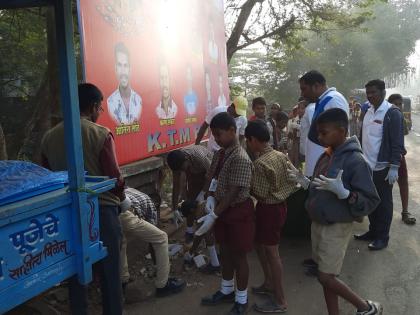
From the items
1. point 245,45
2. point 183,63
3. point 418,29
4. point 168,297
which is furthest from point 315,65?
point 168,297

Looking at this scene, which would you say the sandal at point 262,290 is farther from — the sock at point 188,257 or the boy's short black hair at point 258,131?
the boy's short black hair at point 258,131

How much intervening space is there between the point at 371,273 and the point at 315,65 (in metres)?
28.2

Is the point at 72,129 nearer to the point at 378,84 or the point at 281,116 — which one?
the point at 378,84

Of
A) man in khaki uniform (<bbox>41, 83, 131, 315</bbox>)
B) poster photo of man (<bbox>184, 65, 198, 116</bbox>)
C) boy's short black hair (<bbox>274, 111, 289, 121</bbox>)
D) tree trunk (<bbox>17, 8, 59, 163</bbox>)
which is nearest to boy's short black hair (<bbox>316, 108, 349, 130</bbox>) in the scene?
man in khaki uniform (<bbox>41, 83, 131, 315</bbox>)

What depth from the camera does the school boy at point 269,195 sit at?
3150 mm

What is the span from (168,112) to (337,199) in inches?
117

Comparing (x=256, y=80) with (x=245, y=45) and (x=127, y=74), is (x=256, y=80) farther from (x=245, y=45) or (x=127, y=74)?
(x=127, y=74)

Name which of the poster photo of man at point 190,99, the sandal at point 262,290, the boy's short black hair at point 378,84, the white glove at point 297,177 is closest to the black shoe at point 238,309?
the sandal at point 262,290

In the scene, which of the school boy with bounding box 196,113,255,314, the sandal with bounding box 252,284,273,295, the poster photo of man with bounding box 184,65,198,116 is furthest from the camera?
the poster photo of man with bounding box 184,65,198,116

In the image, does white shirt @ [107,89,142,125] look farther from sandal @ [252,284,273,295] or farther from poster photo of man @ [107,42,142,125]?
sandal @ [252,284,273,295]

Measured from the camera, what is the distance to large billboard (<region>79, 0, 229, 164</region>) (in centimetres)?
362

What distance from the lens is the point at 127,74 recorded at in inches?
160

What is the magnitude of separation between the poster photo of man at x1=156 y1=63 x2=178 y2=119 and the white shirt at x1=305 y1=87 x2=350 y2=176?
6.15 feet

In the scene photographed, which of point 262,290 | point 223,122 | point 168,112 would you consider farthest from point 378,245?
point 168,112
